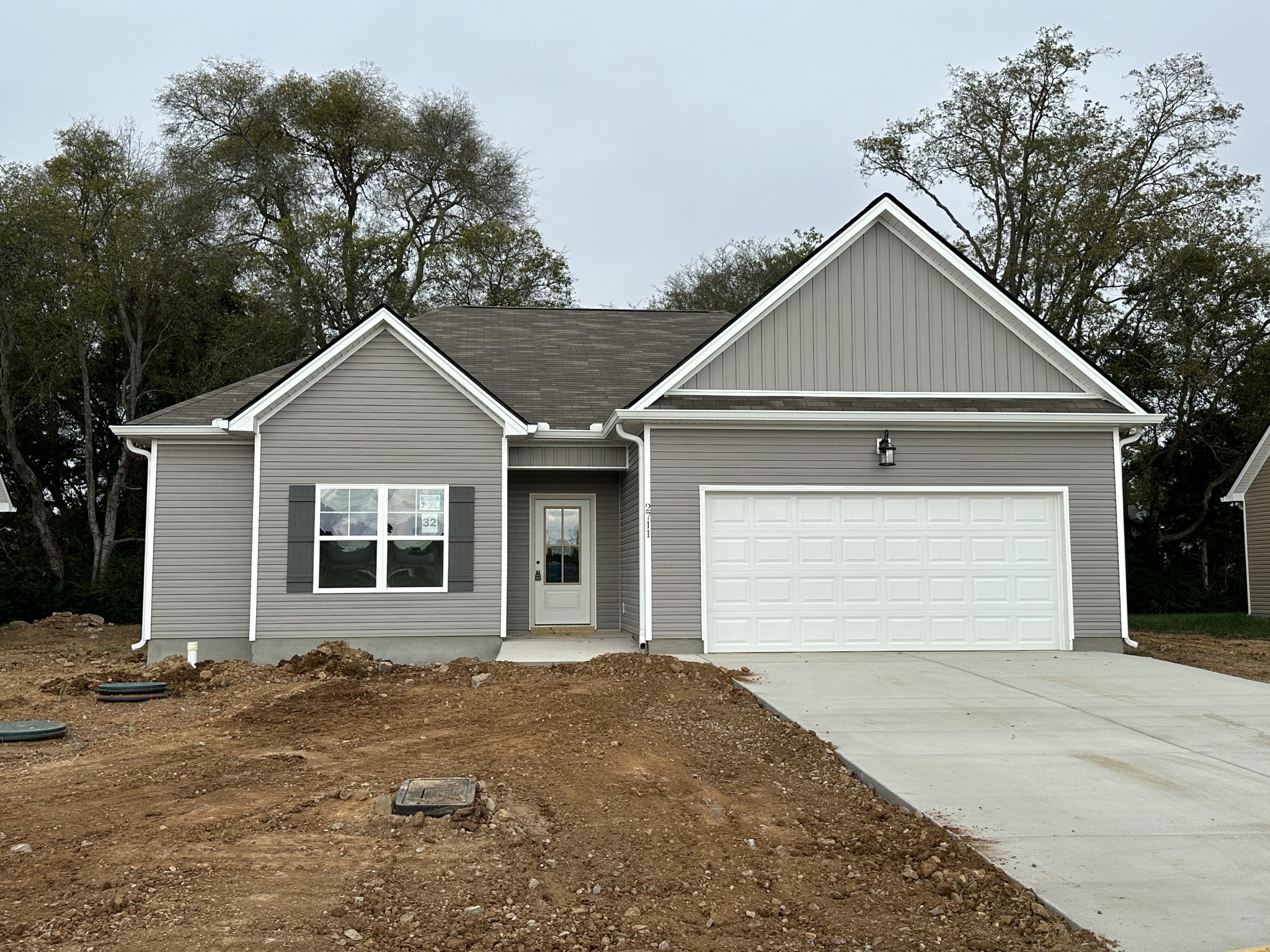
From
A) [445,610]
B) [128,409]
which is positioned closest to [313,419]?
[445,610]

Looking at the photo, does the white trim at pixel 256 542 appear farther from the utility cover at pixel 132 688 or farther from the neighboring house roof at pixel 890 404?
the neighboring house roof at pixel 890 404

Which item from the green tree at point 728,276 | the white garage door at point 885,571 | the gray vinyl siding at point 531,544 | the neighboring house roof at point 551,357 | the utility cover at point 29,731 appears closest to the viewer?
the utility cover at point 29,731

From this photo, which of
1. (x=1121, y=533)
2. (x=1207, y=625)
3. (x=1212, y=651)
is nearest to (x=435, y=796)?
(x=1121, y=533)

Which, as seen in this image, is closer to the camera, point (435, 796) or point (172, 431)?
point (435, 796)

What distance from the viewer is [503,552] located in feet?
41.4

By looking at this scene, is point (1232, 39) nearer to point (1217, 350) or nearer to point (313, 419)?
point (1217, 350)

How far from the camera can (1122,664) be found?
1164cm

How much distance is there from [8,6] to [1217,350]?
27.5m

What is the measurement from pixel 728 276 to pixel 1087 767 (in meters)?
29.9

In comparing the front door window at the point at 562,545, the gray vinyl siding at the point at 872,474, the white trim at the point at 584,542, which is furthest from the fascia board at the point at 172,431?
the gray vinyl siding at the point at 872,474

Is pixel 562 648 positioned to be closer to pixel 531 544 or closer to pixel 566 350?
pixel 531 544

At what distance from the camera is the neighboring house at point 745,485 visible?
12.4m

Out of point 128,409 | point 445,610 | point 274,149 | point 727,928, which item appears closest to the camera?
point 727,928

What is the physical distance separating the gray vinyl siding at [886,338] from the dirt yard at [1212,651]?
3915mm
